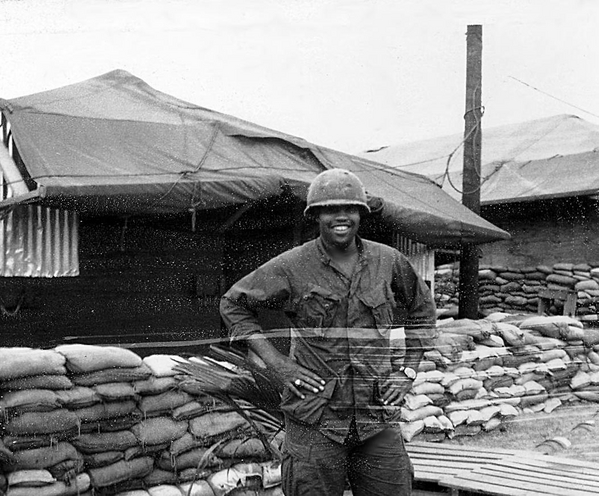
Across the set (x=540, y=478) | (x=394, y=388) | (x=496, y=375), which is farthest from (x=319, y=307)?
(x=496, y=375)

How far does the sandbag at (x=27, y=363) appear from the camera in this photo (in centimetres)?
412

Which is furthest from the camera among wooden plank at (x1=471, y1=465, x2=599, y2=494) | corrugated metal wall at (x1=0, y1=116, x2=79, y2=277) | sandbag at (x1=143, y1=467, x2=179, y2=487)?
corrugated metal wall at (x1=0, y1=116, x2=79, y2=277)

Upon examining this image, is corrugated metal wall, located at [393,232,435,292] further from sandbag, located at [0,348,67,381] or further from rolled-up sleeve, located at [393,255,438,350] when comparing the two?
rolled-up sleeve, located at [393,255,438,350]

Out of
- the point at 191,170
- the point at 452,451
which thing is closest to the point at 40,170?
the point at 191,170

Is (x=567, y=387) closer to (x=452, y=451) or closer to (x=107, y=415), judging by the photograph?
(x=452, y=451)

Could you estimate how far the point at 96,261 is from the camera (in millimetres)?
7660

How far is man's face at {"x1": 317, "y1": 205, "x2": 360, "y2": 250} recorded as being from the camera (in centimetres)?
302

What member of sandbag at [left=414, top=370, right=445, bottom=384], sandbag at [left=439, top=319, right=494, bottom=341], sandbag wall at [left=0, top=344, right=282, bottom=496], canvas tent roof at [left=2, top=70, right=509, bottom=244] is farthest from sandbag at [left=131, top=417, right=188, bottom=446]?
sandbag at [left=439, top=319, right=494, bottom=341]

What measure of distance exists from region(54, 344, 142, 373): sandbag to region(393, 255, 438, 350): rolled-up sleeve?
1.98 meters

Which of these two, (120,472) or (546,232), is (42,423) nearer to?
(120,472)

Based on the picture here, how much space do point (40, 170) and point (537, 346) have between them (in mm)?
5256

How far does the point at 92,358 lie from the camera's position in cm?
446

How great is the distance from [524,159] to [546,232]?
7.34ft

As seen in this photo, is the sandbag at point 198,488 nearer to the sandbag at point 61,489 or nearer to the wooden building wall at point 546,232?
the sandbag at point 61,489
